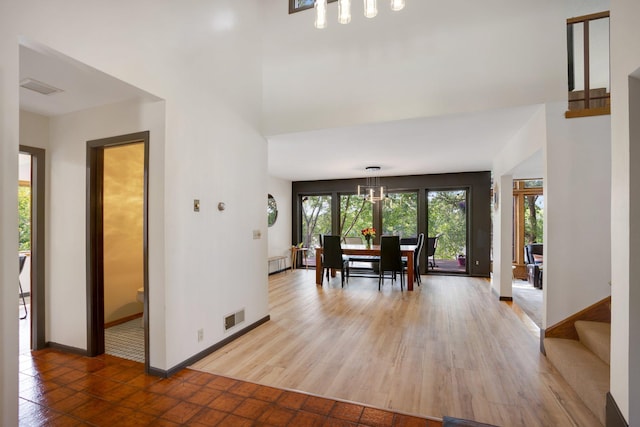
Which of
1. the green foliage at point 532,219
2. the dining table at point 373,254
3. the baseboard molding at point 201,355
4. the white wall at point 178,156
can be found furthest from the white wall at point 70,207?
the green foliage at point 532,219

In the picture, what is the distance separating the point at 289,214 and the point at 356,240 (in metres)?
2.06

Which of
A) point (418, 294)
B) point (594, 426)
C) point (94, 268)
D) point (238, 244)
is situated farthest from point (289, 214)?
point (594, 426)

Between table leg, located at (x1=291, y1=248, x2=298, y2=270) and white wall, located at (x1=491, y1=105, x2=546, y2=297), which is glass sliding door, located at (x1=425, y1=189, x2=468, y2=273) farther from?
table leg, located at (x1=291, y1=248, x2=298, y2=270)

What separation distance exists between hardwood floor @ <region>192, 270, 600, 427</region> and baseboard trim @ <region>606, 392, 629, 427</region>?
0.17 m

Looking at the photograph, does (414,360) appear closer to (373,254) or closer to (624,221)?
(624,221)

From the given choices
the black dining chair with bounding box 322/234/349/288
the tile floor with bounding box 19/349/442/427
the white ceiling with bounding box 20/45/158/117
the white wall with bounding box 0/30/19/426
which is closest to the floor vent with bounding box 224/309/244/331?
the tile floor with bounding box 19/349/442/427

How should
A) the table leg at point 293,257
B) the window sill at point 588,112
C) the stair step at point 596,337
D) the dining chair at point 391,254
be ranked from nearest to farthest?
1. the stair step at point 596,337
2. the window sill at point 588,112
3. the dining chair at point 391,254
4. the table leg at point 293,257

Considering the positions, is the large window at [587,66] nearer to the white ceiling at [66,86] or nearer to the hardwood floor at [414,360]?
the hardwood floor at [414,360]

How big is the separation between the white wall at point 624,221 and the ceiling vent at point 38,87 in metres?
3.79

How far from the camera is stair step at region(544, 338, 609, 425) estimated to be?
6.58ft

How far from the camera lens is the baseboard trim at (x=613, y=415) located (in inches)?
65.4

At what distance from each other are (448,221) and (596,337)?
15.9 ft

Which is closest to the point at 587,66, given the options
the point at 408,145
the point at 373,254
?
the point at 408,145

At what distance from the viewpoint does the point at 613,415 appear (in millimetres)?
1743
